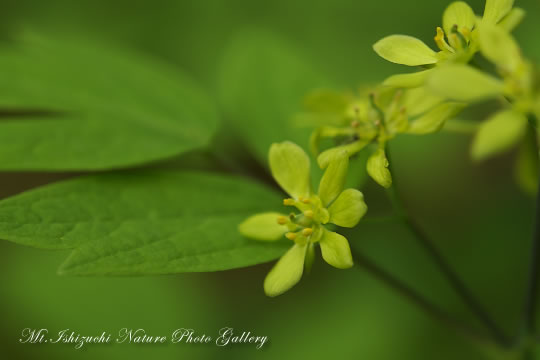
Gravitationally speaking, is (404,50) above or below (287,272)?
above

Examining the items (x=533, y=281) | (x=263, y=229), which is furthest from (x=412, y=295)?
(x=263, y=229)

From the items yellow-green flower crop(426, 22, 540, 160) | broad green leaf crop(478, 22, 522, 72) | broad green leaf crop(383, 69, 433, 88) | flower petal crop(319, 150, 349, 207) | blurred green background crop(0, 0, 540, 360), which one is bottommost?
yellow-green flower crop(426, 22, 540, 160)

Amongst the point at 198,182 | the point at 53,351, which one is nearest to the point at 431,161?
the point at 198,182

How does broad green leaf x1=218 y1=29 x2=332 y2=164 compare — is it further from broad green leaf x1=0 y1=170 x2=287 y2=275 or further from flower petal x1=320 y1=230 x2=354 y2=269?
flower petal x1=320 y1=230 x2=354 y2=269

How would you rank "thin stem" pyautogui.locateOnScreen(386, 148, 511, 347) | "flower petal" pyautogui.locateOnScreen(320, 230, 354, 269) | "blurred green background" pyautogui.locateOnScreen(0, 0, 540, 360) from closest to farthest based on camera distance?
1. "flower petal" pyautogui.locateOnScreen(320, 230, 354, 269)
2. "thin stem" pyautogui.locateOnScreen(386, 148, 511, 347)
3. "blurred green background" pyautogui.locateOnScreen(0, 0, 540, 360)

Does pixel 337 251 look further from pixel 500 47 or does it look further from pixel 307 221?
pixel 500 47

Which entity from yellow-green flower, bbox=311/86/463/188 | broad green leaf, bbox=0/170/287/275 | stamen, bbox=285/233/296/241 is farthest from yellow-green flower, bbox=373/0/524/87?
broad green leaf, bbox=0/170/287/275

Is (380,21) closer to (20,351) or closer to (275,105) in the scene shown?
(275,105)
